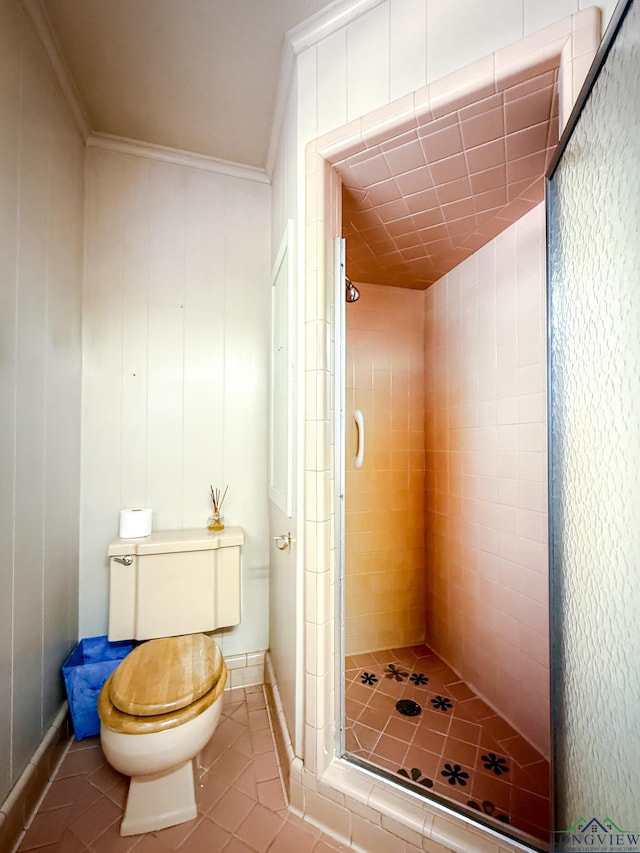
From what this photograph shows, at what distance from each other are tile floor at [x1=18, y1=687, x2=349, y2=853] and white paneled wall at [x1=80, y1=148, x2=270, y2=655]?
0.46 m

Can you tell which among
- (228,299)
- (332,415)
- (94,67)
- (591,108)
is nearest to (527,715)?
(332,415)

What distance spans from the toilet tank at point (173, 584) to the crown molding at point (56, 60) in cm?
185

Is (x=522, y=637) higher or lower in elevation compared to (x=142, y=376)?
lower

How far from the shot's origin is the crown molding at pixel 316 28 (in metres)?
1.19

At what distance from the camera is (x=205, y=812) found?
4.11 ft

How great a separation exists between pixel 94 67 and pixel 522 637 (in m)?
2.84

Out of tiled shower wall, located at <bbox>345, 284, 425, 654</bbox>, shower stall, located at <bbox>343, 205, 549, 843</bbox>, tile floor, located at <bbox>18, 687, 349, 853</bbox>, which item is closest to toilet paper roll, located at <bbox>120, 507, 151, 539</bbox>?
tile floor, located at <bbox>18, 687, 349, 853</bbox>

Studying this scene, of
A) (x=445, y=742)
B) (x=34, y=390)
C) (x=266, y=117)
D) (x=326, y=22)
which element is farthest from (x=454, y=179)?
(x=445, y=742)

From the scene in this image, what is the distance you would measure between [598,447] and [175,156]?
218cm

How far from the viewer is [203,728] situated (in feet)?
3.92

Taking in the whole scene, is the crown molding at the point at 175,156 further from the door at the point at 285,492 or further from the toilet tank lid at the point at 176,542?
the toilet tank lid at the point at 176,542

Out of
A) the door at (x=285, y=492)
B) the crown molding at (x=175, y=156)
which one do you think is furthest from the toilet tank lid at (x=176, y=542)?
the crown molding at (x=175, y=156)

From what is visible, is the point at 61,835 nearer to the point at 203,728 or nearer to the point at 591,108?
the point at 203,728

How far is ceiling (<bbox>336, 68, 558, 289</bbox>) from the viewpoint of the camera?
3.48 feet
